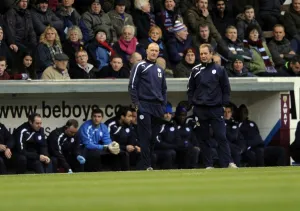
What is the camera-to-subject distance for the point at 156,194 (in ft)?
33.8

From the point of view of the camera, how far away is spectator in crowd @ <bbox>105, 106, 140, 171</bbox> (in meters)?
20.3

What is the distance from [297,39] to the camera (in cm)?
2516

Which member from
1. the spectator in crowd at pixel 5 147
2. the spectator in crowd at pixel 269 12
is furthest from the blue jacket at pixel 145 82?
the spectator in crowd at pixel 269 12

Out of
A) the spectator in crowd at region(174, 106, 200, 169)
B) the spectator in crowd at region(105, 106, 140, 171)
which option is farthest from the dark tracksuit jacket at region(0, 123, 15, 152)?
the spectator in crowd at region(174, 106, 200, 169)

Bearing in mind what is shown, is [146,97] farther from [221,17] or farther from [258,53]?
[221,17]

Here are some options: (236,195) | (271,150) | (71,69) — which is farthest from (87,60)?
(236,195)

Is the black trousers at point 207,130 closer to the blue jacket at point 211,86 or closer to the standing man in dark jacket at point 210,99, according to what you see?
the standing man in dark jacket at point 210,99

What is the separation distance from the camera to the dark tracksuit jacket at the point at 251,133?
21.8 m

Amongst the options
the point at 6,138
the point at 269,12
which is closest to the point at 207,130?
the point at 6,138

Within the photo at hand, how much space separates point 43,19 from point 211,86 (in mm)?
5176

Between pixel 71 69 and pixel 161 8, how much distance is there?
10.8 feet

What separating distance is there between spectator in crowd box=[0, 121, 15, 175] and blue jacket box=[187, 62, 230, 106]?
3.39 m

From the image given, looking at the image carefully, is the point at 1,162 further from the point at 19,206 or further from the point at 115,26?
the point at 19,206

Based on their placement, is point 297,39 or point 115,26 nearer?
point 115,26
